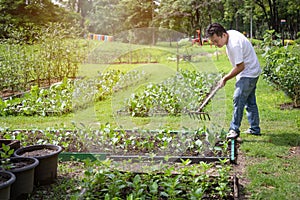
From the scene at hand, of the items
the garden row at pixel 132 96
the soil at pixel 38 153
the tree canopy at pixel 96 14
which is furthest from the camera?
the garden row at pixel 132 96

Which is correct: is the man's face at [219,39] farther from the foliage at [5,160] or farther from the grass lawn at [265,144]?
the foliage at [5,160]

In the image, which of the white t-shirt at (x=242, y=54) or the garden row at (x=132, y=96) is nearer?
the white t-shirt at (x=242, y=54)

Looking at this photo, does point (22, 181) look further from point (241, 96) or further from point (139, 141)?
point (241, 96)

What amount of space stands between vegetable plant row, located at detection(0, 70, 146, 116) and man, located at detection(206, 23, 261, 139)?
36.4 inches

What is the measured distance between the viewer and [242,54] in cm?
424

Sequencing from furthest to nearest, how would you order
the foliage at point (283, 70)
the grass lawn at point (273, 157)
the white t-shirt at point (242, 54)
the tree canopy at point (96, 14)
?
the foliage at point (283, 70) → the white t-shirt at point (242, 54) → the tree canopy at point (96, 14) → the grass lawn at point (273, 157)

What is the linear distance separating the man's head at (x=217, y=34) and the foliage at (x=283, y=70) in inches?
85.2

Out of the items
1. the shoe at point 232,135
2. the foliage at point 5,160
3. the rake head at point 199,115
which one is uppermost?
the rake head at point 199,115

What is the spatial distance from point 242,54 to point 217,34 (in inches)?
13.7

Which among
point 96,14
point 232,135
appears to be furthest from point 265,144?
point 96,14

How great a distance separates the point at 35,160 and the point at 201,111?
2088 millimetres

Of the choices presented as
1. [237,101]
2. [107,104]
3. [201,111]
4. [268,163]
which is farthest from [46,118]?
[268,163]

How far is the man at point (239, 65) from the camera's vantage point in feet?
13.8

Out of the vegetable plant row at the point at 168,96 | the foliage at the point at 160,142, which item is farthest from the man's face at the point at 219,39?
the vegetable plant row at the point at 168,96
